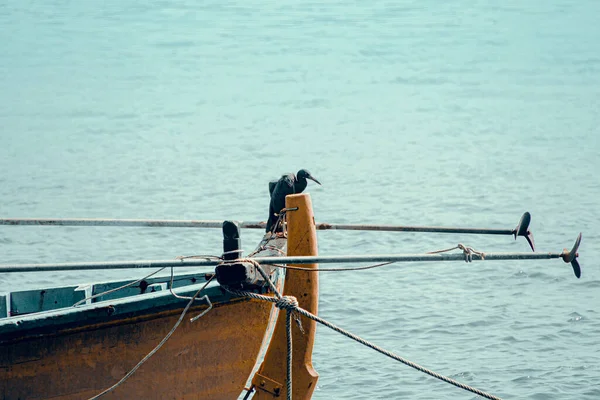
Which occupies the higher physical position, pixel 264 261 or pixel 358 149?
pixel 358 149

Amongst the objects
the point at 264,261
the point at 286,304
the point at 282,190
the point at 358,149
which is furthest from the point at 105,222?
the point at 358,149

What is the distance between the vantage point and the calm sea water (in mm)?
13422

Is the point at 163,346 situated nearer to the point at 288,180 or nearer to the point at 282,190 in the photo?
the point at 282,190

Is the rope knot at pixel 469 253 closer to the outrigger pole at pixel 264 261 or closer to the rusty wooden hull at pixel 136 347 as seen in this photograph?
the outrigger pole at pixel 264 261

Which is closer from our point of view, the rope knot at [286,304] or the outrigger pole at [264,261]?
the outrigger pole at [264,261]

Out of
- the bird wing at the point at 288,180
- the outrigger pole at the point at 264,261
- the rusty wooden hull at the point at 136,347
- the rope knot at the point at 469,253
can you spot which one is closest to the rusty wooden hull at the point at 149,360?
the rusty wooden hull at the point at 136,347

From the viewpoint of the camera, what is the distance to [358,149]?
2541 centimetres

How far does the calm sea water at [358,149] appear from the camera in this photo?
1342 cm

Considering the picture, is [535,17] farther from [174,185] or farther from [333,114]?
[174,185]

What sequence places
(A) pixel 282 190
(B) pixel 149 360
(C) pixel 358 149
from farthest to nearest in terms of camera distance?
1. (C) pixel 358 149
2. (A) pixel 282 190
3. (B) pixel 149 360

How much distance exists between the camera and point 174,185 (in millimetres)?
21781

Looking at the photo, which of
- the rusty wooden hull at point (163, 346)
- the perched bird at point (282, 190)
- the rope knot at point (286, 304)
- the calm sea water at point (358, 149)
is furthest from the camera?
the calm sea water at point (358, 149)

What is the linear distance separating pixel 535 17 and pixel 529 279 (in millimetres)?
31944

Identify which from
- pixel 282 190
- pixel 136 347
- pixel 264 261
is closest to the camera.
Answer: pixel 264 261
